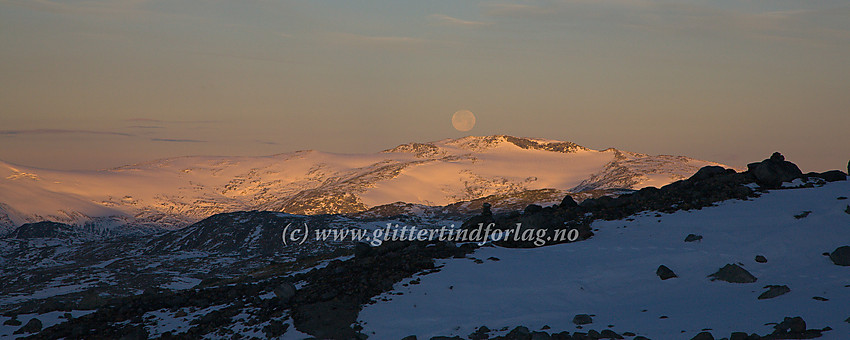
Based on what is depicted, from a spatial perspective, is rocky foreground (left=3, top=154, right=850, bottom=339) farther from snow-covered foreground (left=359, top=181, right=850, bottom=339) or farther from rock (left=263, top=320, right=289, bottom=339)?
snow-covered foreground (left=359, top=181, right=850, bottom=339)

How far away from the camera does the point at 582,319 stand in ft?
116

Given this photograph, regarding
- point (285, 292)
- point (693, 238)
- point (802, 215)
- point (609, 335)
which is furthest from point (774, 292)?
point (285, 292)

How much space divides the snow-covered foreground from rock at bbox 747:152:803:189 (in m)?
4.79

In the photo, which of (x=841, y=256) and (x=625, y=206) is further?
(x=625, y=206)

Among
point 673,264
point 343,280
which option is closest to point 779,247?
point 673,264

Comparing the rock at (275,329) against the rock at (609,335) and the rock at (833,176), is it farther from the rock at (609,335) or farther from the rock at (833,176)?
the rock at (833,176)

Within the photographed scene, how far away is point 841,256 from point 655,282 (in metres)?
9.62

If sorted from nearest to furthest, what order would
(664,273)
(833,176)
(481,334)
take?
(481,334) < (664,273) < (833,176)

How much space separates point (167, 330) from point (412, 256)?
1488 centimetres

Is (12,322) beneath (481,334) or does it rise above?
beneath

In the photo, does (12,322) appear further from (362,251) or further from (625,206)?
(625,206)

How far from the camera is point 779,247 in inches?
1715

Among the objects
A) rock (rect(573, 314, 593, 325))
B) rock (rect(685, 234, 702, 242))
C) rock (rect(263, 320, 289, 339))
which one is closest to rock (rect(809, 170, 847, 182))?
rock (rect(685, 234, 702, 242))

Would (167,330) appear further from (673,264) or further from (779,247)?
(779,247)
